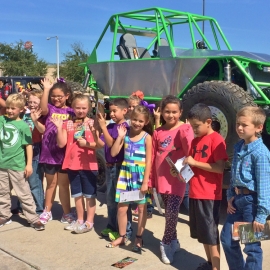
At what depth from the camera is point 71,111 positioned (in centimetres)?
442

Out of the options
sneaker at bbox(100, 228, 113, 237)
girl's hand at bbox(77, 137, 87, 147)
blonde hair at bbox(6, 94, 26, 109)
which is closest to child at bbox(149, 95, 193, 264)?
sneaker at bbox(100, 228, 113, 237)

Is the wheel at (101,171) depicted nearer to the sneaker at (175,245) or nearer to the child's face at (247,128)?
the sneaker at (175,245)

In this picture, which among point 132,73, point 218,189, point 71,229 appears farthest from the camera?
point 132,73

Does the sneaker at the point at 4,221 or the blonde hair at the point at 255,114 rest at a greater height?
the blonde hair at the point at 255,114

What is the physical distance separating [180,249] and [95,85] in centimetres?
457

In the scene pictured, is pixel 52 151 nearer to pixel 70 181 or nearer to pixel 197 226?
pixel 70 181

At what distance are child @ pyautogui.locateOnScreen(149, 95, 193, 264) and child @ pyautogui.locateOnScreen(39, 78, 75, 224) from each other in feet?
4.19

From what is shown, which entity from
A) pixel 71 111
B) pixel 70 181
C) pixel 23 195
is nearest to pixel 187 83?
pixel 71 111

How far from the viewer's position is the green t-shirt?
4.20 m

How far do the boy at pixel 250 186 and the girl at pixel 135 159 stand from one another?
91 cm

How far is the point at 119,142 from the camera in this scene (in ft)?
12.0

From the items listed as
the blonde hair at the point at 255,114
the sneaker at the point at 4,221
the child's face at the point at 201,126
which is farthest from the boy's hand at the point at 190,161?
the sneaker at the point at 4,221

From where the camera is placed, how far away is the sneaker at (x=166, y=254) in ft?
11.1

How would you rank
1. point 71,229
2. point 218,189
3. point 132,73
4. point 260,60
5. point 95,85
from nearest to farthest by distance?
point 218,189 → point 71,229 → point 260,60 → point 132,73 → point 95,85
